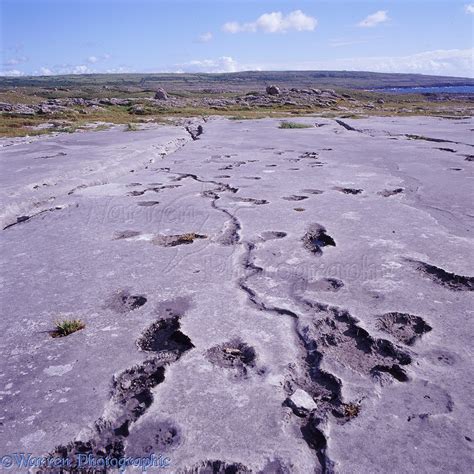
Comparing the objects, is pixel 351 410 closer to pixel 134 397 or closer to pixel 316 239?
pixel 134 397

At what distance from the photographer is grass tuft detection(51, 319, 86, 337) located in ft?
9.87

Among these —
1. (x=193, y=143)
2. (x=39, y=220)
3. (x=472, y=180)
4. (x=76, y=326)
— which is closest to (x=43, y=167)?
(x=39, y=220)

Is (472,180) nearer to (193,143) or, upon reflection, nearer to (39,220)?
(39,220)

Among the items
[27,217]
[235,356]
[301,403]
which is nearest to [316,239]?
[235,356]

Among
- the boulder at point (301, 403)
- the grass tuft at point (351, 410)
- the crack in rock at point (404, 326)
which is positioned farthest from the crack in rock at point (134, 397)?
the crack in rock at point (404, 326)

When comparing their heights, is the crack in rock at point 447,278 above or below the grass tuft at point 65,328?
below

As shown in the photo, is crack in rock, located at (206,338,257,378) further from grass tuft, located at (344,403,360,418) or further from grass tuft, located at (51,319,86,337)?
grass tuft, located at (51,319,86,337)

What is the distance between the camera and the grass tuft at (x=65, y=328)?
9.87 ft

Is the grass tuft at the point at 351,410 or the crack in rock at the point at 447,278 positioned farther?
the crack in rock at the point at 447,278

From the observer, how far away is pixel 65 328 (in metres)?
3.01

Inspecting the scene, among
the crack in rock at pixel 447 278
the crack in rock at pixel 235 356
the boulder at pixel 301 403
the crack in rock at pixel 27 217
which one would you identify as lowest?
the crack in rock at pixel 27 217

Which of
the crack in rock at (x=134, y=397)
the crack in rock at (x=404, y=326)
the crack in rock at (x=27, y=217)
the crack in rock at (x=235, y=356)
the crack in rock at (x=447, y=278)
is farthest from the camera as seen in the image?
the crack in rock at (x=27, y=217)

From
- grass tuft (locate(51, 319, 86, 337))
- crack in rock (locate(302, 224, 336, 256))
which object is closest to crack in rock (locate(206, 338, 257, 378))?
grass tuft (locate(51, 319, 86, 337))

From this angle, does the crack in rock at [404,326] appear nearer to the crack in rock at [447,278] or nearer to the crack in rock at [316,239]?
the crack in rock at [447,278]
